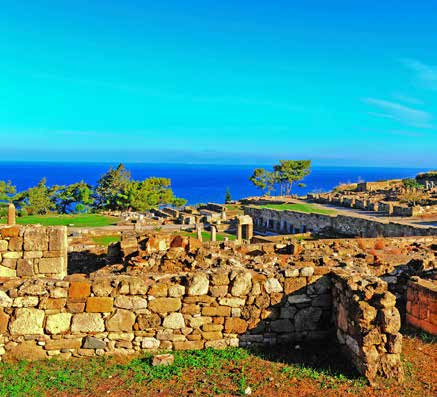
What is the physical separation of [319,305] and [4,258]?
22.5 ft

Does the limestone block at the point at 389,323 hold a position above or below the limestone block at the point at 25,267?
above

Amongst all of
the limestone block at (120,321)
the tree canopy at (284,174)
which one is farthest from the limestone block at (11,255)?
the tree canopy at (284,174)

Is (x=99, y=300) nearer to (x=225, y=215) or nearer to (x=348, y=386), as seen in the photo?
(x=348, y=386)

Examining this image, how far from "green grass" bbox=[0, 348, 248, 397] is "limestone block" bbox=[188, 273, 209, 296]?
0.86 metres

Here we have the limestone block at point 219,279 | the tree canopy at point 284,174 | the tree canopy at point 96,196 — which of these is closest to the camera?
the limestone block at point 219,279

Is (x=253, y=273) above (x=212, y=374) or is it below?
above

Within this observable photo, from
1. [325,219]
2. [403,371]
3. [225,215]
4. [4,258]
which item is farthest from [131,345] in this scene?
[225,215]

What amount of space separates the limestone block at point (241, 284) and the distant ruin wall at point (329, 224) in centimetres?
1916

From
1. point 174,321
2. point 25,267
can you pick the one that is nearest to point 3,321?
point 174,321

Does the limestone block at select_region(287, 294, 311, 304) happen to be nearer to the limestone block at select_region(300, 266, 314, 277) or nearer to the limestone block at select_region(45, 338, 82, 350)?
the limestone block at select_region(300, 266, 314, 277)

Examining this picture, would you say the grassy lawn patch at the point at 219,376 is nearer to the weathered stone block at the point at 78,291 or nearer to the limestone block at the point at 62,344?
the limestone block at the point at 62,344

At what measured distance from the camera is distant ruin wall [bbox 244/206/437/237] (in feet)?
83.4

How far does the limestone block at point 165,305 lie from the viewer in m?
6.43

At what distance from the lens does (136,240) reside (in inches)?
439
